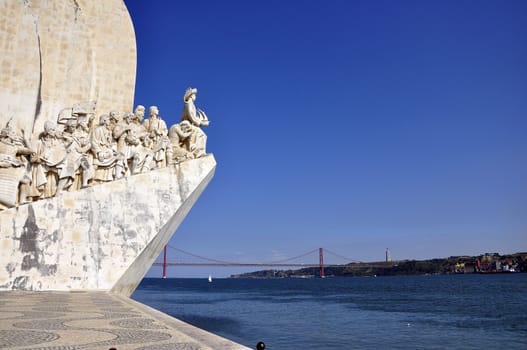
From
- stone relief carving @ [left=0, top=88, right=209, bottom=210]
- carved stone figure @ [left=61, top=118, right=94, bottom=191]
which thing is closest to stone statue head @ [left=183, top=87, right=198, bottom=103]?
stone relief carving @ [left=0, top=88, right=209, bottom=210]

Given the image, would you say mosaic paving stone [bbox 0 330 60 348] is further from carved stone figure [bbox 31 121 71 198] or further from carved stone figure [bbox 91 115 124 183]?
carved stone figure [bbox 91 115 124 183]

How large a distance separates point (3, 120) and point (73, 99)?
1.01 m

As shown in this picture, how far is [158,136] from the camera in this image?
7.43 m

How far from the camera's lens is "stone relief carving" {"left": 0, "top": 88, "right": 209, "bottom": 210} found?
20.7ft

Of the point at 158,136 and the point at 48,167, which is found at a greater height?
the point at 158,136

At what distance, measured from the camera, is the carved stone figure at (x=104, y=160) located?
6.78 meters

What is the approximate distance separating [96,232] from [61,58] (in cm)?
293

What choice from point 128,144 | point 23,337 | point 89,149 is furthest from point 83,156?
point 23,337

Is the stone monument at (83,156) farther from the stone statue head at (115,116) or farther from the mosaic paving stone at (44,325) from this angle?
the mosaic paving stone at (44,325)

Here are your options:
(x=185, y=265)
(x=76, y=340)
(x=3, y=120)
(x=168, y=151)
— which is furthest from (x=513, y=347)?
(x=185, y=265)

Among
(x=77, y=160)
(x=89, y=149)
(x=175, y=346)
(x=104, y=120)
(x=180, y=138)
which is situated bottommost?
(x=175, y=346)

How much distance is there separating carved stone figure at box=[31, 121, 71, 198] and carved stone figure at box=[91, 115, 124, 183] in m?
0.43

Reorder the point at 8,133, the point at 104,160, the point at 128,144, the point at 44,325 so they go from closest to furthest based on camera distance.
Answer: the point at 44,325
the point at 8,133
the point at 104,160
the point at 128,144

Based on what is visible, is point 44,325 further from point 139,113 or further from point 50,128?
point 139,113
